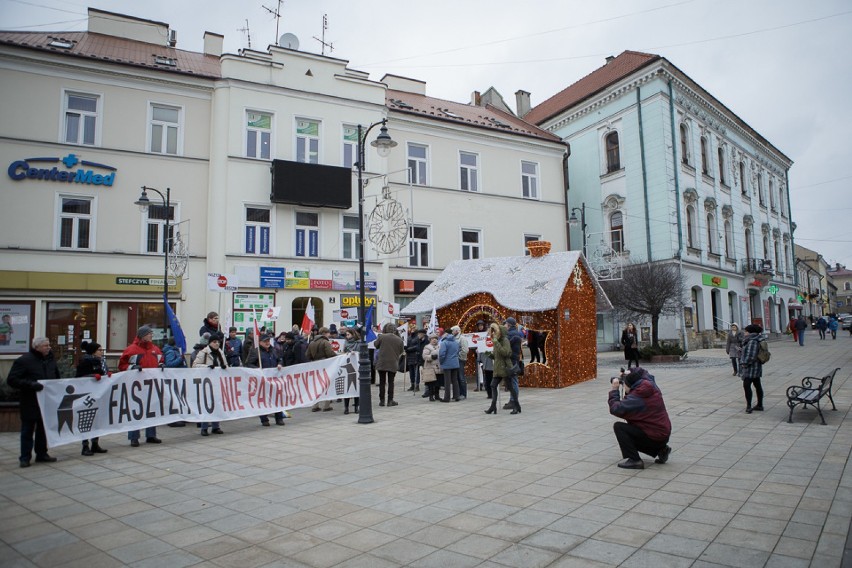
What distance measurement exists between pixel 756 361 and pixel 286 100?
67.0ft

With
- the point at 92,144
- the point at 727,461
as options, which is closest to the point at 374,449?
the point at 727,461

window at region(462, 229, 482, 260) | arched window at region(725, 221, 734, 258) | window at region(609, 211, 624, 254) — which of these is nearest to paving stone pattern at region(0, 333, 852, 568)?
window at region(462, 229, 482, 260)

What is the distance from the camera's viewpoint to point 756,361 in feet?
34.1

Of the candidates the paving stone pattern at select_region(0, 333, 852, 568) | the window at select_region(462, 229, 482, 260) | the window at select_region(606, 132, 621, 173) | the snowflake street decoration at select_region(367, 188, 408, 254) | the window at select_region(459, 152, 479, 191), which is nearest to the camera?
the paving stone pattern at select_region(0, 333, 852, 568)

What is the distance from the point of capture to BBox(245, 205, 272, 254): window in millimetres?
22733

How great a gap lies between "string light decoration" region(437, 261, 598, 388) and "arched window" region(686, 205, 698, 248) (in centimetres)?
1820

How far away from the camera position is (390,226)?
15.5 m

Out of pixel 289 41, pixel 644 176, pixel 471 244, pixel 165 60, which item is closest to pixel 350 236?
pixel 471 244

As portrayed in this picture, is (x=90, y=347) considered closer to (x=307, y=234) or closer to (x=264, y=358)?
(x=264, y=358)

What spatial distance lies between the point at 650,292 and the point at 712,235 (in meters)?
16.2

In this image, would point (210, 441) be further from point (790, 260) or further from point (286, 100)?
point (790, 260)

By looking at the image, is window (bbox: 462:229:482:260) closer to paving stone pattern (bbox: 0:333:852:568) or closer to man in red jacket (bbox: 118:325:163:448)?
paving stone pattern (bbox: 0:333:852:568)

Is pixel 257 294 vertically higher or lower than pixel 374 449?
higher

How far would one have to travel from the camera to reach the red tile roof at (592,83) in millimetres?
33787
